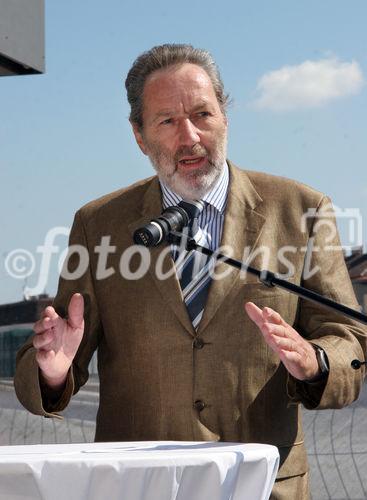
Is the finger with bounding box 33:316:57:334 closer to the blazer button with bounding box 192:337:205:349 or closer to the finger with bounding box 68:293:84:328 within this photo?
the finger with bounding box 68:293:84:328

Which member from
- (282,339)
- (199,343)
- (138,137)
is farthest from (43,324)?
(138,137)

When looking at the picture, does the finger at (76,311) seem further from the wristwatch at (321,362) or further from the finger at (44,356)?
the wristwatch at (321,362)

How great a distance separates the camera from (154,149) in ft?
9.75

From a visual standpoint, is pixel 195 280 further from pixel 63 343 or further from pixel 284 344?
pixel 284 344

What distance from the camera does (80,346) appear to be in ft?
9.64

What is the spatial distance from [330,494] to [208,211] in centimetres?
228

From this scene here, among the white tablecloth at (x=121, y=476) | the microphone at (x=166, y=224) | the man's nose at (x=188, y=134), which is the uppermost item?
the man's nose at (x=188, y=134)

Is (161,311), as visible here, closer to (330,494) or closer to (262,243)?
(262,243)

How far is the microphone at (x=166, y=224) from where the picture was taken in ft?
6.86

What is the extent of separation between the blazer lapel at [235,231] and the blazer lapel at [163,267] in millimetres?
71

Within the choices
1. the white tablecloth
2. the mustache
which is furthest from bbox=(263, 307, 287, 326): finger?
the mustache

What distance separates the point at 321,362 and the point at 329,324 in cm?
→ 24

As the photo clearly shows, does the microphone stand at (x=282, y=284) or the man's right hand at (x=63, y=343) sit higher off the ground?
the microphone stand at (x=282, y=284)

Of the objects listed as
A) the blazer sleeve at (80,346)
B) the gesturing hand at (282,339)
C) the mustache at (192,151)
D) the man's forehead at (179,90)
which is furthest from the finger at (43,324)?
the man's forehead at (179,90)
